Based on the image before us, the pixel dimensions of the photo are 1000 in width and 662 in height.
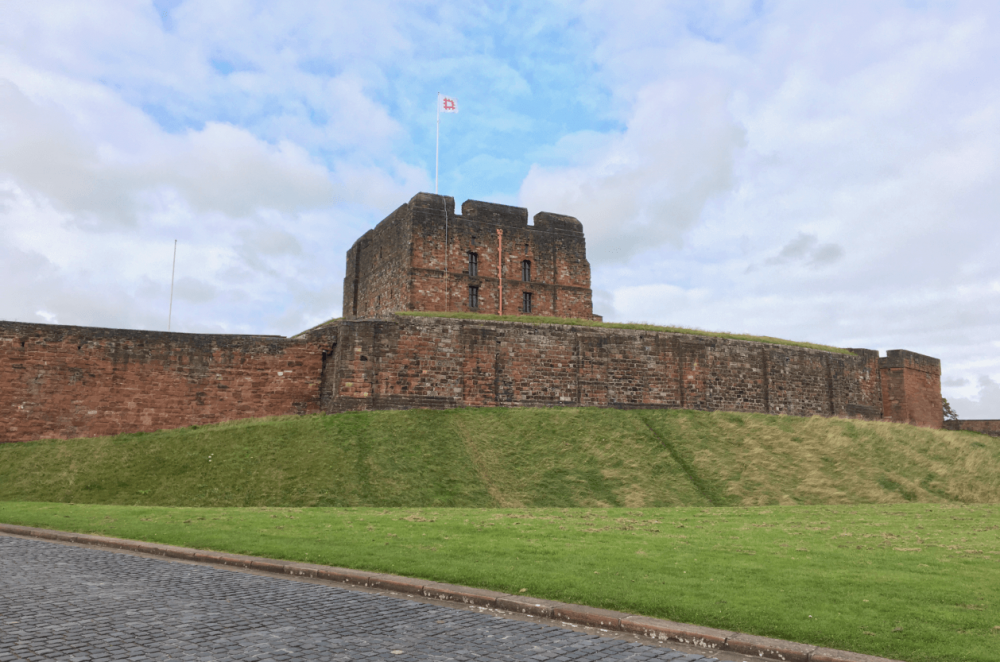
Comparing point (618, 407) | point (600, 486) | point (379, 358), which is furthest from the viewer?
point (618, 407)

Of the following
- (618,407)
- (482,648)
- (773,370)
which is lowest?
(482,648)

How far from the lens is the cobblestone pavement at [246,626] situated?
5551 millimetres

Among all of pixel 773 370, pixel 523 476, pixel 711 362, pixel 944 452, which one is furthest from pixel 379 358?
pixel 944 452

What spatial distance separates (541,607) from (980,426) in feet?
124

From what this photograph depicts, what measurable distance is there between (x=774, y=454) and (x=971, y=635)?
18.4 meters

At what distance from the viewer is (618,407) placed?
89.2 feet

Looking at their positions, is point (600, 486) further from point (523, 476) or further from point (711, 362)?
point (711, 362)

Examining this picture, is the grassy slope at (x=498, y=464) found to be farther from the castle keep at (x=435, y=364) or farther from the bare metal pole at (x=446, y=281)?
the bare metal pole at (x=446, y=281)

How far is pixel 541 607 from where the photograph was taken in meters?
7.03

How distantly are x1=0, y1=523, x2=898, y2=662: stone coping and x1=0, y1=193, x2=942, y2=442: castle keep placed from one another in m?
14.5

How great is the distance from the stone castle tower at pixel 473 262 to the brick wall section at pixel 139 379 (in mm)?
8012

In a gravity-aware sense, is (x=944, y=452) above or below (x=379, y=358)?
below

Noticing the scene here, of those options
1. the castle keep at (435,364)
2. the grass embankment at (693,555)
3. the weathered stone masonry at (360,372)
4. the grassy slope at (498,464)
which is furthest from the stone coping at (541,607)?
the castle keep at (435,364)

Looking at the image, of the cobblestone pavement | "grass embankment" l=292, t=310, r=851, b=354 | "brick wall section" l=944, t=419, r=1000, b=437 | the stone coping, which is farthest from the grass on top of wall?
the cobblestone pavement
